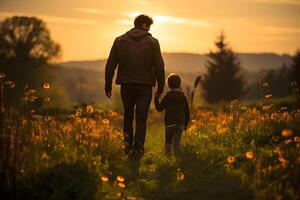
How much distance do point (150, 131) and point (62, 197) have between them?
9.20 m

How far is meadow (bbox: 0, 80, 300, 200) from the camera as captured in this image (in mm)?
6594

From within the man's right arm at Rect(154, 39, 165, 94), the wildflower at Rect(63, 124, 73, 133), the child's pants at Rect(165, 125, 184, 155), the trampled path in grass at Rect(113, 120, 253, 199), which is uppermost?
the man's right arm at Rect(154, 39, 165, 94)

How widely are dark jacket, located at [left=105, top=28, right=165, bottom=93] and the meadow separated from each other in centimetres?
100

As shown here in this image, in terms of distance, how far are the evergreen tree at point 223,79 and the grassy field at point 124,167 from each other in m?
43.6

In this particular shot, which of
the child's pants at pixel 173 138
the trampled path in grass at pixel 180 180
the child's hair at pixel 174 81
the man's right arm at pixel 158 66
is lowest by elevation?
the trampled path in grass at pixel 180 180

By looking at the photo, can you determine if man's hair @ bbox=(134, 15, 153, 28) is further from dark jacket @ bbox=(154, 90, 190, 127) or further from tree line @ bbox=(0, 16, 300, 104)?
tree line @ bbox=(0, 16, 300, 104)

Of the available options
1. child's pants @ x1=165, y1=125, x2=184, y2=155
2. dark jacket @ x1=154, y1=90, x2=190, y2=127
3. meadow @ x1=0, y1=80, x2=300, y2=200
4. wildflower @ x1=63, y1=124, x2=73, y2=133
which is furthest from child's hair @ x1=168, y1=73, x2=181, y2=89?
wildflower @ x1=63, y1=124, x2=73, y2=133

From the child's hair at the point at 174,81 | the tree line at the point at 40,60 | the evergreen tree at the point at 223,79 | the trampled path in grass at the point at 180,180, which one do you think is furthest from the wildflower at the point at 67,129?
the evergreen tree at the point at 223,79

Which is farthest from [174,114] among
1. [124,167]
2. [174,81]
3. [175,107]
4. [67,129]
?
[67,129]

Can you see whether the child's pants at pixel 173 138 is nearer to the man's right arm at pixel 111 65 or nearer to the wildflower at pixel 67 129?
the man's right arm at pixel 111 65

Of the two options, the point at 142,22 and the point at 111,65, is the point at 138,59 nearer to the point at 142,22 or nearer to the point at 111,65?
the point at 111,65

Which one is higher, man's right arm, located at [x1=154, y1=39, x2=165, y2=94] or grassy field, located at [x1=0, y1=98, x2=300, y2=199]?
man's right arm, located at [x1=154, y1=39, x2=165, y2=94]

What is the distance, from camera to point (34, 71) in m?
48.6

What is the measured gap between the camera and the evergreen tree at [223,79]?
176 ft
